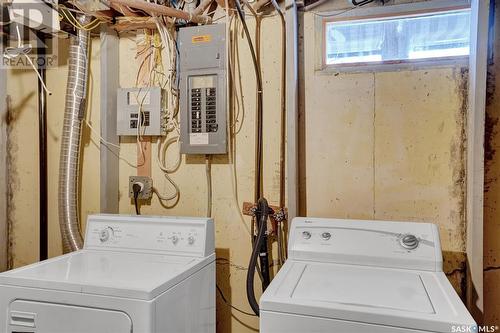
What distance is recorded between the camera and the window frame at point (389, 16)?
152cm

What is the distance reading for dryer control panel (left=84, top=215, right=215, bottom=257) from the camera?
1524mm

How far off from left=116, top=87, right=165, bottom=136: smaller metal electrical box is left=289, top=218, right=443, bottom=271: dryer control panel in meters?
0.97

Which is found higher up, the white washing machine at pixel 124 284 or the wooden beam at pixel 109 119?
the wooden beam at pixel 109 119

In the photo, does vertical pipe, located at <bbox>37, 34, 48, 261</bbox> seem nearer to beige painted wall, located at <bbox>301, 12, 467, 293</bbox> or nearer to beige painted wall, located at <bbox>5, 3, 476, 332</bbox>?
beige painted wall, located at <bbox>5, 3, 476, 332</bbox>

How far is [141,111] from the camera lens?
74.2 inches

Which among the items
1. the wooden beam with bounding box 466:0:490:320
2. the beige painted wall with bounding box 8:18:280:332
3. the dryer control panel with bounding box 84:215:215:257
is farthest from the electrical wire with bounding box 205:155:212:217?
the wooden beam with bounding box 466:0:490:320

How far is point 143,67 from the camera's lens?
193cm

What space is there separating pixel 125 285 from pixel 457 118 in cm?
157

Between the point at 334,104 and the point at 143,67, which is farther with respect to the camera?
the point at 143,67

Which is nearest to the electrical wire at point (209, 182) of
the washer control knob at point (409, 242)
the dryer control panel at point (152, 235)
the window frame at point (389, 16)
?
the dryer control panel at point (152, 235)

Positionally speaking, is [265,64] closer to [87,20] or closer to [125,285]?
[87,20]

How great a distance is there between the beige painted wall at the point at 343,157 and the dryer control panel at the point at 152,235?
290 millimetres

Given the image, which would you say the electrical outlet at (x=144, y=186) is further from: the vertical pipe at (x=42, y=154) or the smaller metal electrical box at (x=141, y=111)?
the vertical pipe at (x=42, y=154)

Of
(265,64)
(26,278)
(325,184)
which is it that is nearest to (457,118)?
(325,184)
